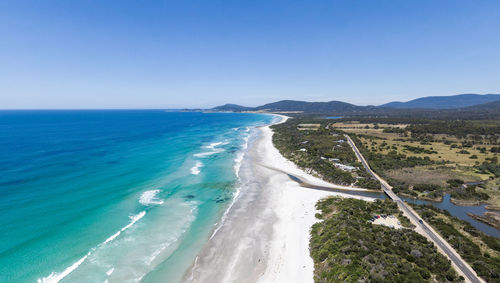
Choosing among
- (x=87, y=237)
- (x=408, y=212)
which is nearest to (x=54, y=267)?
(x=87, y=237)

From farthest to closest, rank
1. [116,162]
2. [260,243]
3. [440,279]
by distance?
[116,162] < [260,243] < [440,279]

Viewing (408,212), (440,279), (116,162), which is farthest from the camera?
(116,162)

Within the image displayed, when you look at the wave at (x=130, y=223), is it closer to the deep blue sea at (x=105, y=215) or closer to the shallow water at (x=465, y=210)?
the deep blue sea at (x=105, y=215)

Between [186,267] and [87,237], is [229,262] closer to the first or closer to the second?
[186,267]

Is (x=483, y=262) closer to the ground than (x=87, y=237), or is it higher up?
higher up

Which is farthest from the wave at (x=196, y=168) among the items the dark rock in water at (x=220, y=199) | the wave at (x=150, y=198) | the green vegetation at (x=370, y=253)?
the green vegetation at (x=370, y=253)

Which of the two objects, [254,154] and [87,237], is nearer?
[87,237]

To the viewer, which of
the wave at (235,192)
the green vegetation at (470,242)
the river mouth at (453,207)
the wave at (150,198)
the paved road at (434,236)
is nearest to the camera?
the green vegetation at (470,242)

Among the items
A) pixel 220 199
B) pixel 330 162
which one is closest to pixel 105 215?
pixel 220 199
